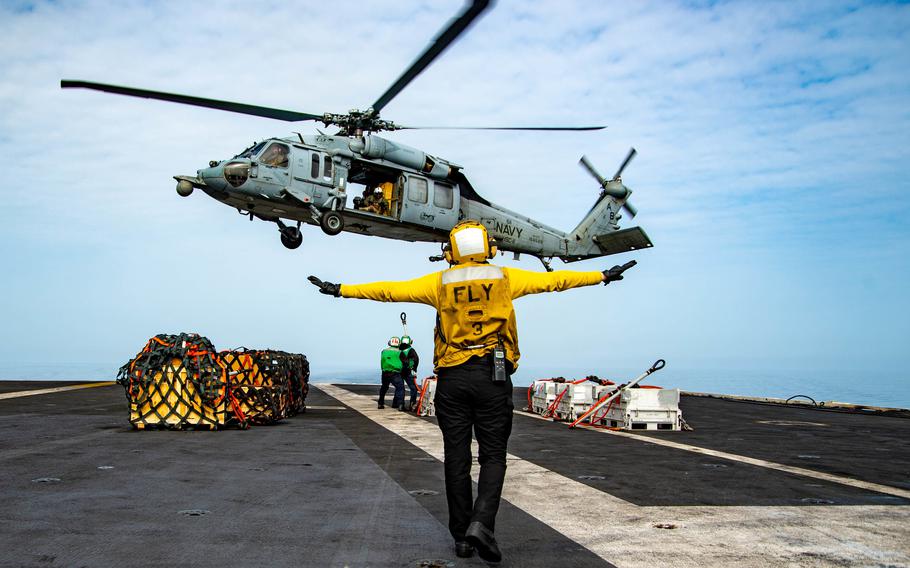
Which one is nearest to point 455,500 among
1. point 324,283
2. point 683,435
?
point 324,283


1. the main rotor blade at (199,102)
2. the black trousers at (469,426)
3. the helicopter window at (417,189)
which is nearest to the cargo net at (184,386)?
the main rotor blade at (199,102)

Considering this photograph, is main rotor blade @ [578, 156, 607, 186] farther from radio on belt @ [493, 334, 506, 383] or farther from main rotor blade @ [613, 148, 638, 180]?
radio on belt @ [493, 334, 506, 383]

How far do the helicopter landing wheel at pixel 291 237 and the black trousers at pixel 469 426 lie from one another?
16774 millimetres

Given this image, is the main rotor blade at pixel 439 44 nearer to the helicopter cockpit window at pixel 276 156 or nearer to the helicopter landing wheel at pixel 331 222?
the helicopter cockpit window at pixel 276 156

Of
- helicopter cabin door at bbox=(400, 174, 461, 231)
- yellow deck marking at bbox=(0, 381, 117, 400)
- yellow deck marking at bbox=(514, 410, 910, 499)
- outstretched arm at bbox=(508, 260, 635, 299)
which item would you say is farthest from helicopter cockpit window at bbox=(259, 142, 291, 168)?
outstretched arm at bbox=(508, 260, 635, 299)

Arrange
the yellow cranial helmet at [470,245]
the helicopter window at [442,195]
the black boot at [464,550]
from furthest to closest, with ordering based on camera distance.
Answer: the helicopter window at [442,195]
the yellow cranial helmet at [470,245]
the black boot at [464,550]

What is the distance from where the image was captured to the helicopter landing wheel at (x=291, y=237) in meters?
20.7

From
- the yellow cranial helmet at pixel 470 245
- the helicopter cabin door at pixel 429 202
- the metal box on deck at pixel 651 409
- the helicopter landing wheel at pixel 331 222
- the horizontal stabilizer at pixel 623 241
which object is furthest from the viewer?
the horizontal stabilizer at pixel 623 241

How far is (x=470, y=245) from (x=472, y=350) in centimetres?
76

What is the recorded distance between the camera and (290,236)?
20.7 m

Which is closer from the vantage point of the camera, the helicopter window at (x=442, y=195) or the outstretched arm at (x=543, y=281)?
the outstretched arm at (x=543, y=281)

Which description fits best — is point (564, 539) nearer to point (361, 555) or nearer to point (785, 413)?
point (361, 555)

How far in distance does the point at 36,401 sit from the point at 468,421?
16.3 metres

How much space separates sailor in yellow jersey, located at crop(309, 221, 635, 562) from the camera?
176 inches
